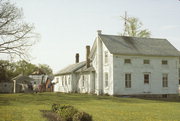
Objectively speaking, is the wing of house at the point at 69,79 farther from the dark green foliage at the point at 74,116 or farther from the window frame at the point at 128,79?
the dark green foliage at the point at 74,116

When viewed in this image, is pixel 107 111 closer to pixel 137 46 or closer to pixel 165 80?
pixel 137 46

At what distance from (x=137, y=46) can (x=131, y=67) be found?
3.61 meters

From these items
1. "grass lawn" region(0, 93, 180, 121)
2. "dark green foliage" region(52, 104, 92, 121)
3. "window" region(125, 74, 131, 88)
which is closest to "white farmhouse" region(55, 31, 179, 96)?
"window" region(125, 74, 131, 88)

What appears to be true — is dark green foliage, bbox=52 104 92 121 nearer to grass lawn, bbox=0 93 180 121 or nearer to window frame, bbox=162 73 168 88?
grass lawn, bbox=0 93 180 121

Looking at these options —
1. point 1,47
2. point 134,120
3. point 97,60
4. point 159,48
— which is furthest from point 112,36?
point 134,120

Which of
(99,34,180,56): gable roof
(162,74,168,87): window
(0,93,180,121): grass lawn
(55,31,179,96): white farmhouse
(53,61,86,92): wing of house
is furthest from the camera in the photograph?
(53,61,86,92): wing of house

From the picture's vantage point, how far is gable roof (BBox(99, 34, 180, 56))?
3482cm

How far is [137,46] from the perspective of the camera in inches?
1444

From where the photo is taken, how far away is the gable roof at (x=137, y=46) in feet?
114

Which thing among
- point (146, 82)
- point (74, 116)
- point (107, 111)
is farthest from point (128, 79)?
point (74, 116)

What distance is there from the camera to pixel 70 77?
43625 mm

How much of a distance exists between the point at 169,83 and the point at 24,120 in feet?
88.8

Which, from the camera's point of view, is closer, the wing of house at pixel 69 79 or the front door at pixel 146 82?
the front door at pixel 146 82

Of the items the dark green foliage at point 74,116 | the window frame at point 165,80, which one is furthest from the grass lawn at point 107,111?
the window frame at point 165,80
